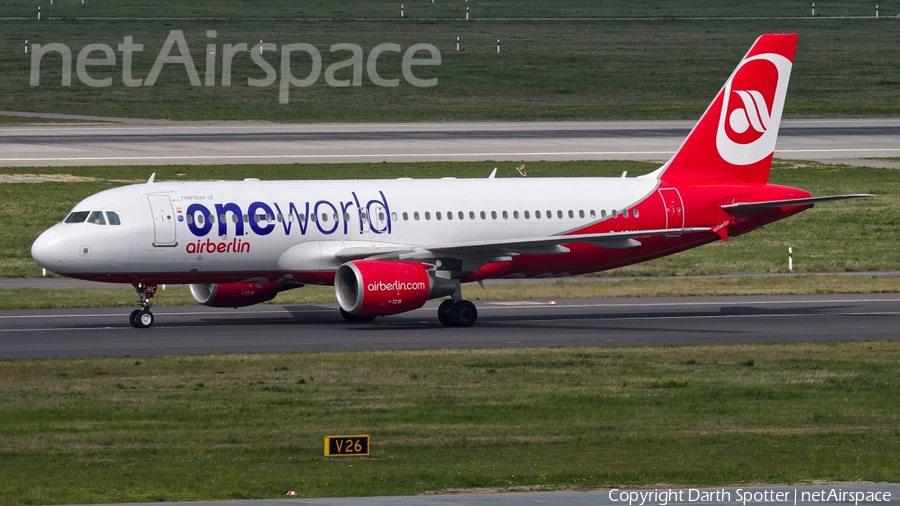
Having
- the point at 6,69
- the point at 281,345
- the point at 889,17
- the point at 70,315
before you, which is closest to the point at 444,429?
Result: the point at 281,345

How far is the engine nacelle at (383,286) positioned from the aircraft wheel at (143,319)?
5.17 metres

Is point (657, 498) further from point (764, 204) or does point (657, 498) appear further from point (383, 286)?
point (764, 204)

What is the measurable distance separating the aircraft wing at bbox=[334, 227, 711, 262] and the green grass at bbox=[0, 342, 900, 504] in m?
5.68

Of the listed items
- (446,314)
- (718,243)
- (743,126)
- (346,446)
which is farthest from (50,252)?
(718,243)

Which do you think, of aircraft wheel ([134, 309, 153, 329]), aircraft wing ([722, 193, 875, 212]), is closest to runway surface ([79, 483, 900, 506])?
aircraft wheel ([134, 309, 153, 329])

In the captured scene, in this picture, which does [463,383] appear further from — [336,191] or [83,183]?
[83,183]

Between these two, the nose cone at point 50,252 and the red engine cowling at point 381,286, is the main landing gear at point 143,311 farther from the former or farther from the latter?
the red engine cowling at point 381,286

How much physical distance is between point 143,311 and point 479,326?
925cm

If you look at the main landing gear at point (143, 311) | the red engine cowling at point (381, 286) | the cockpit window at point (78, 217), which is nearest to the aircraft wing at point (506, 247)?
the red engine cowling at point (381, 286)

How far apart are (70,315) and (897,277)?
2778 cm

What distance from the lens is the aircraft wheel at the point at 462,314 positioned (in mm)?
39594

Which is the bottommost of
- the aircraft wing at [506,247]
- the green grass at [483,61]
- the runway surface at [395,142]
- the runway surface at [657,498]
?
the runway surface at [657,498]

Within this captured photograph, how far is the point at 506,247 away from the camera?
1540 inches

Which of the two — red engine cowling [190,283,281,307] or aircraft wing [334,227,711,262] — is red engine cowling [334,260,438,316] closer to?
aircraft wing [334,227,711,262]
